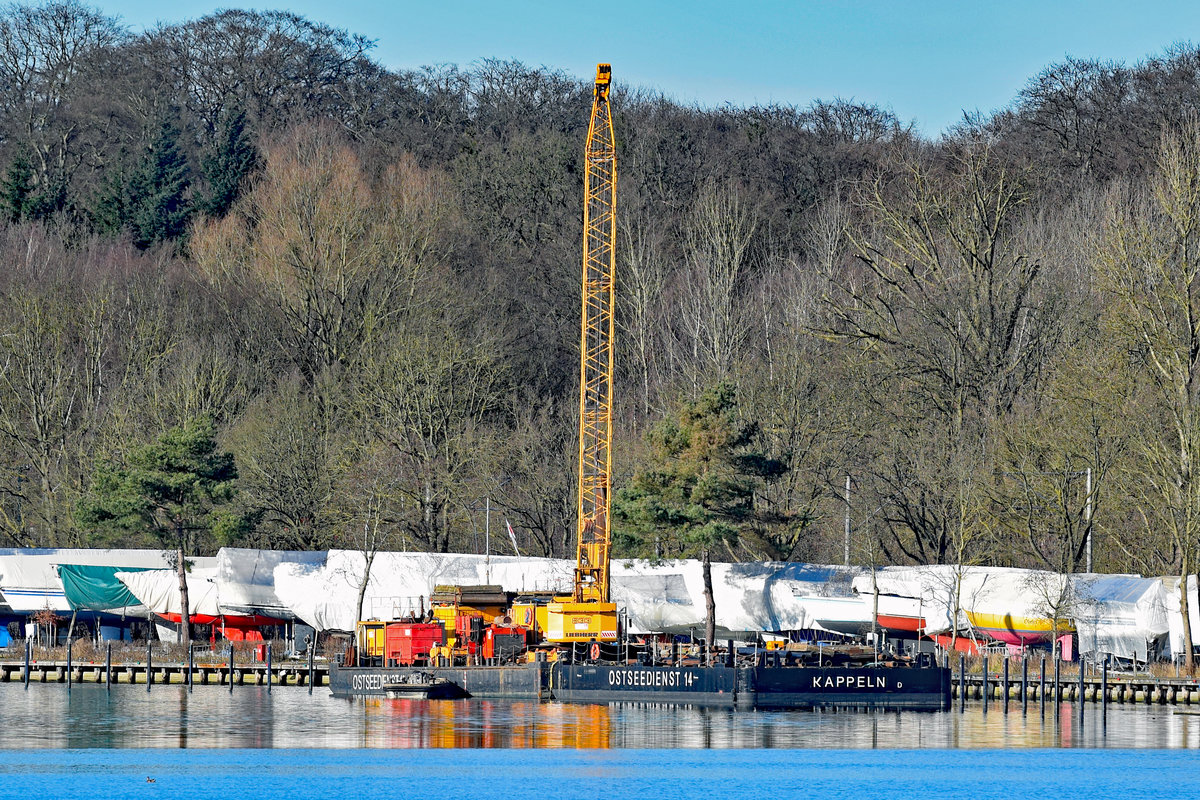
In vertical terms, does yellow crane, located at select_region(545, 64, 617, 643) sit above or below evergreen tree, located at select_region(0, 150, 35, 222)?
below

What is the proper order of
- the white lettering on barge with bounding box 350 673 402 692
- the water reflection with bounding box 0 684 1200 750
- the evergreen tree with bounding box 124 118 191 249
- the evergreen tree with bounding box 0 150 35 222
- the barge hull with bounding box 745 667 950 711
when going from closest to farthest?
1. the water reflection with bounding box 0 684 1200 750
2. the barge hull with bounding box 745 667 950 711
3. the white lettering on barge with bounding box 350 673 402 692
4. the evergreen tree with bounding box 0 150 35 222
5. the evergreen tree with bounding box 124 118 191 249

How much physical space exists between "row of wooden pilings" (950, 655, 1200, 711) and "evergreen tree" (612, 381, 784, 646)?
1072cm

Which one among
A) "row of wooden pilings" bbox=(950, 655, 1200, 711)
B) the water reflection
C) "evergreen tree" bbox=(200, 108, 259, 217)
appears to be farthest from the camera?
"evergreen tree" bbox=(200, 108, 259, 217)

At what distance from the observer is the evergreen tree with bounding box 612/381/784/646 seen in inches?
2862

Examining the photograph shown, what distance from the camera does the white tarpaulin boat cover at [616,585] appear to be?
75.9 meters

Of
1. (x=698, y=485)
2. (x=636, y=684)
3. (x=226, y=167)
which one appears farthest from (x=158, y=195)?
(x=636, y=684)

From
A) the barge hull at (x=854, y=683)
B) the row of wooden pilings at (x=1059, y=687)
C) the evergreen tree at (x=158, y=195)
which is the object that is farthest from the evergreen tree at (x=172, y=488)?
the evergreen tree at (x=158, y=195)

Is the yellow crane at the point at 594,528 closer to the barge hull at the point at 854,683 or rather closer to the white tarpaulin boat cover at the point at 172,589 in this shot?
the barge hull at the point at 854,683

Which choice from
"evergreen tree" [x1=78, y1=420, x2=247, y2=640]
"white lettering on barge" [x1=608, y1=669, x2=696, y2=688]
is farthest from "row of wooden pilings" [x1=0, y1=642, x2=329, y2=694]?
"white lettering on barge" [x1=608, y1=669, x2=696, y2=688]

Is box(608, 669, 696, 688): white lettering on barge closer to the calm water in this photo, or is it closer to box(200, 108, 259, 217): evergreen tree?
the calm water

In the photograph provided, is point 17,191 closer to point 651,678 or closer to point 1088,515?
point 651,678

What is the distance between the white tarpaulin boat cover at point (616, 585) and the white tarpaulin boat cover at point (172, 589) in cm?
318

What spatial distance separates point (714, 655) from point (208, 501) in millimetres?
28372

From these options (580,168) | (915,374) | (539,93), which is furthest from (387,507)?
(539,93)
